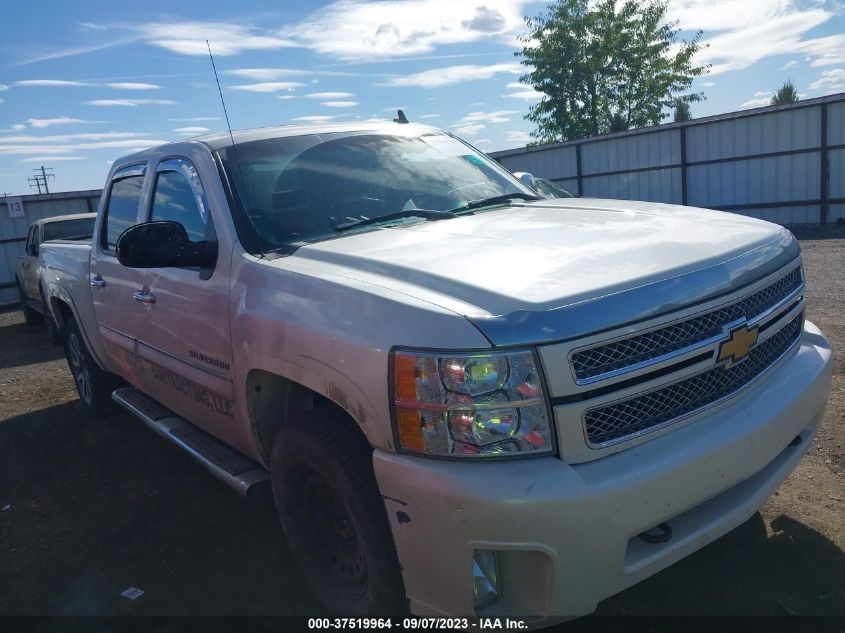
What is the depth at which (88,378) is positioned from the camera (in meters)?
5.93

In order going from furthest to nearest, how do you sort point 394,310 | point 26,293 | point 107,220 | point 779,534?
point 26,293 < point 107,220 < point 779,534 < point 394,310

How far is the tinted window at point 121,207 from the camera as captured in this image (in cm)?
443

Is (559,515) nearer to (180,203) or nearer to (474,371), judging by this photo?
(474,371)

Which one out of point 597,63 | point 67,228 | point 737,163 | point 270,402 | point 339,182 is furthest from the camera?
point 597,63

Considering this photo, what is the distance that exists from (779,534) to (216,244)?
279cm

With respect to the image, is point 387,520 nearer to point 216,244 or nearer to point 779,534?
point 216,244

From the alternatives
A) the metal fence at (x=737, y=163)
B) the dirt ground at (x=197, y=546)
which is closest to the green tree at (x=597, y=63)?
the metal fence at (x=737, y=163)

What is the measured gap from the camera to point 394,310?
7.32 ft

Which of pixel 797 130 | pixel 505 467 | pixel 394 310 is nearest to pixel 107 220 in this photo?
pixel 394 310

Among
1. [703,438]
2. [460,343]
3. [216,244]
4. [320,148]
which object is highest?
[320,148]

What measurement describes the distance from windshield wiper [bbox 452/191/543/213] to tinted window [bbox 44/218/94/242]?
9198 mm

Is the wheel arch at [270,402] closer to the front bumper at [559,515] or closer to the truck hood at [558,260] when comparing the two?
the truck hood at [558,260]

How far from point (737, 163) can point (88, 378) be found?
17.0 m

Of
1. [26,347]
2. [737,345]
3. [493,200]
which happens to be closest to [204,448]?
[493,200]
